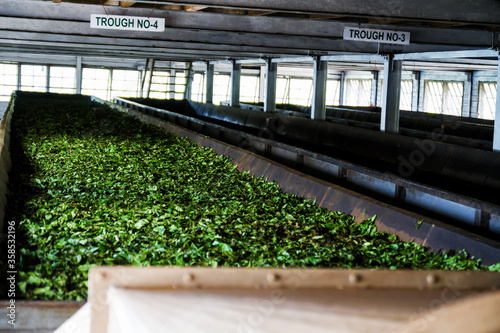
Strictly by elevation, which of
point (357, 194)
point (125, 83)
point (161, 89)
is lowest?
point (357, 194)

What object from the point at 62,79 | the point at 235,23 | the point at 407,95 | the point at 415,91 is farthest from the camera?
the point at 62,79

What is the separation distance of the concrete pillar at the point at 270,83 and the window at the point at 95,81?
17844mm

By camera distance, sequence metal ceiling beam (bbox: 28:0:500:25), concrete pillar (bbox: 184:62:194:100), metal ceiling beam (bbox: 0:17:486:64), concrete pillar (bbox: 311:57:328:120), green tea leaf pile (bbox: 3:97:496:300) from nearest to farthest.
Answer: green tea leaf pile (bbox: 3:97:496:300), metal ceiling beam (bbox: 28:0:500:25), metal ceiling beam (bbox: 0:17:486:64), concrete pillar (bbox: 311:57:328:120), concrete pillar (bbox: 184:62:194:100)

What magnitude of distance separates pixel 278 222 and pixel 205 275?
3.63 metres

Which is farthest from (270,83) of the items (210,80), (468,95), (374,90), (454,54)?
(374,90)

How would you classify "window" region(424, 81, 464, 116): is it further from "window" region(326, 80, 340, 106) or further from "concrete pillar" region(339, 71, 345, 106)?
"window" region(326, 80, 340, 106)

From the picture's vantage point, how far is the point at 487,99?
2811cm

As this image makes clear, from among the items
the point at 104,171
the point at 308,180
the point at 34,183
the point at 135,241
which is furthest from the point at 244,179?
the point at 135,241

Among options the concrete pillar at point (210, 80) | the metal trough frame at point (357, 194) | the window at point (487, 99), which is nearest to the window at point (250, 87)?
the concrete pillar at point (210, 80)

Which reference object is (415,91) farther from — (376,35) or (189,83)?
(376,35)

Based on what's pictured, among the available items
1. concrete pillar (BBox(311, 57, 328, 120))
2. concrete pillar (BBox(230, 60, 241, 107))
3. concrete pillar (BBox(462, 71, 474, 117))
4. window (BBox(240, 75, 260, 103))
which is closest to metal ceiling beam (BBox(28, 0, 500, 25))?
concrete pillar (BBox(311, 57, 328, 120))

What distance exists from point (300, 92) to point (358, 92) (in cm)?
455

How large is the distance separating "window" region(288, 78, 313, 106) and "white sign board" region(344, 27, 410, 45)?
95.6ft

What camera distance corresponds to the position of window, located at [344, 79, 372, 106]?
37.0m
